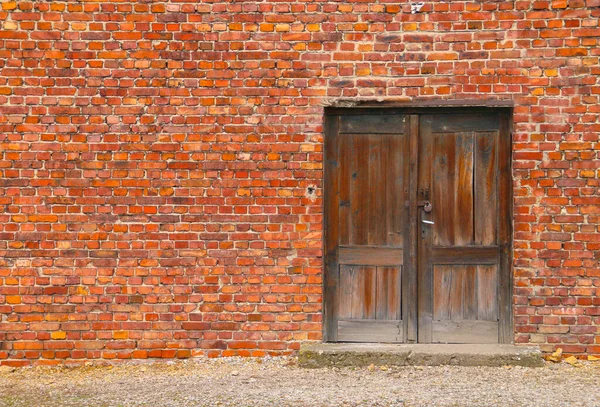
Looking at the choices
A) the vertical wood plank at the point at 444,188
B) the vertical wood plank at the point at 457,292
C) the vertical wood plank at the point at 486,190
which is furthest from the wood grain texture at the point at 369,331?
the vertical wood plank at the point at 486,190

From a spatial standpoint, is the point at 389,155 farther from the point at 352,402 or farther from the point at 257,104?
the point at 352,402

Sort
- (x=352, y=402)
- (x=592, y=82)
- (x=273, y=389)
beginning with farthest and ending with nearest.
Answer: (x=592, y=82) → (x=273, y=389) → (x=352, y=402)

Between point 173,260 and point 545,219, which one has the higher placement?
point 545,219

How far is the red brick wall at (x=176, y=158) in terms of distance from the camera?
18.6 feet

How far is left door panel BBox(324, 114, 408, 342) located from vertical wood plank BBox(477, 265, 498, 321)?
728 mm

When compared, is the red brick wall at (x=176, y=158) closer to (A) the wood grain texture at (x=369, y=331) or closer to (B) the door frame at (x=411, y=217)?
(B) the door frame at (x=411, y=217)

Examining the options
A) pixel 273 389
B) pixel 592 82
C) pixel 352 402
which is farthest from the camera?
pixel 592 82

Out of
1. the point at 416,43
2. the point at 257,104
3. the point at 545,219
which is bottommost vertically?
the point at 545,219

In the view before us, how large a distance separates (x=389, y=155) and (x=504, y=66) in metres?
1.30

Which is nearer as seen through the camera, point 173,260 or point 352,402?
point 352,402

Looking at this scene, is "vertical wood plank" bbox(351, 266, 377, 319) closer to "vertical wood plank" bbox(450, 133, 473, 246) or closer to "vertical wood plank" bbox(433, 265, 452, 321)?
"vertical wood plank" bbox(433, 265, 452, 321)

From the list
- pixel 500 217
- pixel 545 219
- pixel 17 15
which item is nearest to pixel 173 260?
pixel 17 15

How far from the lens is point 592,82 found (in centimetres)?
559

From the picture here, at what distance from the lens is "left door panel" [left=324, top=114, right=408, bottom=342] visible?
5.83 metres
